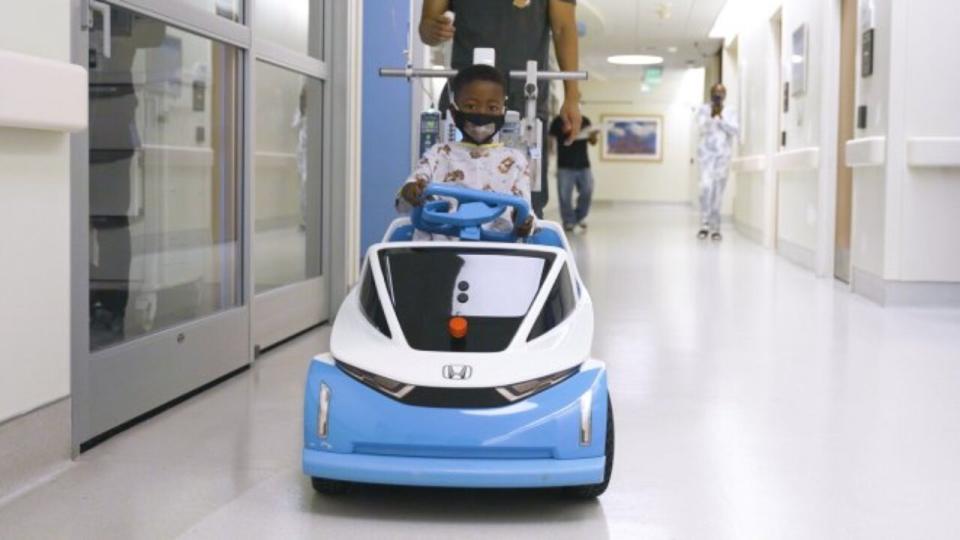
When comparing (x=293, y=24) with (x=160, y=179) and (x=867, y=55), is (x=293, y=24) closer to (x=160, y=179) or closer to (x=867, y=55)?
(x=160, y=179)

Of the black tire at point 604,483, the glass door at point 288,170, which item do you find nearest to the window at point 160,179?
the glass door at point 288,170

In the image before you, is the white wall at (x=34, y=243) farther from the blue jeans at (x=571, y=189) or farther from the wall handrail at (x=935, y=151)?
the blue jeans at (x=571, y=189)

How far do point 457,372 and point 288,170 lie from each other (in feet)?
8.98

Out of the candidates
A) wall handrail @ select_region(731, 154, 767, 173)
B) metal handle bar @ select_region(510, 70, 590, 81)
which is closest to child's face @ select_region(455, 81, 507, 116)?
metal handle bar @ select_region(510, 70, 590, 81)

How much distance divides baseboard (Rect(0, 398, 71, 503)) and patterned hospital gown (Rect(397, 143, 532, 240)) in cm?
108

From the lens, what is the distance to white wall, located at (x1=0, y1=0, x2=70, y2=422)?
2.49 meters

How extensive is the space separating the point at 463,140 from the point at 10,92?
4.29 ft

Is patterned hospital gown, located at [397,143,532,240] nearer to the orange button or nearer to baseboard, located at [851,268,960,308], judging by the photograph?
the orange button

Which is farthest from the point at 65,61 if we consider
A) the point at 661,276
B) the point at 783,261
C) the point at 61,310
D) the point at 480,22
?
the point at 783,261

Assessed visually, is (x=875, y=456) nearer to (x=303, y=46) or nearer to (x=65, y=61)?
(x=65, y=61)

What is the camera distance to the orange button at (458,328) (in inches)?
99.0

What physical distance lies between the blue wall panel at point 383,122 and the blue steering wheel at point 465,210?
4.11 metres

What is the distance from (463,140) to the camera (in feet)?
10.8

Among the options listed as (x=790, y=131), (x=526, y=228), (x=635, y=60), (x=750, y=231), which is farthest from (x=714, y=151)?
(x=635, y=60)
